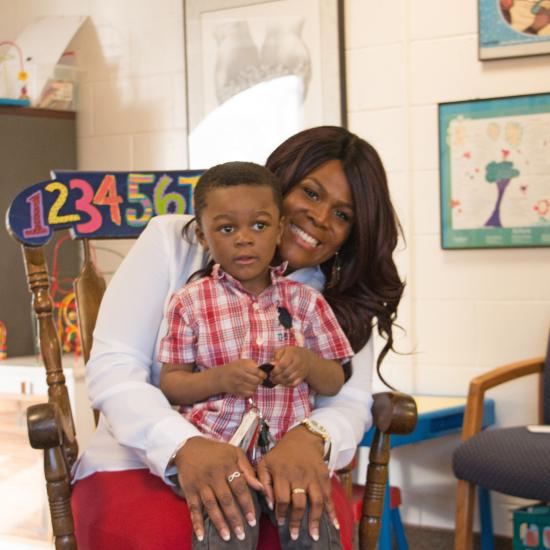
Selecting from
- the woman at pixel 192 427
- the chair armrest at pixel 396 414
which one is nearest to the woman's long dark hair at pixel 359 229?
the woman at pixel 192 427

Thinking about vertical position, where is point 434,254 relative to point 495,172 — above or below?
below

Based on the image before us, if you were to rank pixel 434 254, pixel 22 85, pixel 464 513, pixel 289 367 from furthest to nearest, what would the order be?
pixel 22 85 → pixel 434 254 → pixel 464 513 → pixel 289 367

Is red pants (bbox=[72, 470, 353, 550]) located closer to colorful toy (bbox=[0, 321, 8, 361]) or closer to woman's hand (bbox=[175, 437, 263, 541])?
woman's hand (bbox=[175, 437, 263, 541])

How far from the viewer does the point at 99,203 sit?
2039 millimetres

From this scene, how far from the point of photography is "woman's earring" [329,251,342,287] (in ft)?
5.93

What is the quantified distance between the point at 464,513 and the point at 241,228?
149 cm

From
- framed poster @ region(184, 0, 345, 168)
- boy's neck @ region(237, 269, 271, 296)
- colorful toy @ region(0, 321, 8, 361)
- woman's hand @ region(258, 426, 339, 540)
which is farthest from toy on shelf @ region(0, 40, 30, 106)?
woman's hand @ region(258, 426, 339, 540)

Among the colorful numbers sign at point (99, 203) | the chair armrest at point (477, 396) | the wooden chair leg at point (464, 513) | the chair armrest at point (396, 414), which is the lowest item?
the wooden chair leg at point (464, 513)

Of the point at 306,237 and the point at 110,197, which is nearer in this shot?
the point at 306,237

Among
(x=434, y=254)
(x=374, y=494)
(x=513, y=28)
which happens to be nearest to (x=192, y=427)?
(x=374, y=494)

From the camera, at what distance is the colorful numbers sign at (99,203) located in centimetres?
192

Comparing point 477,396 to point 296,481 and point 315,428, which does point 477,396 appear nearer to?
point 315,428

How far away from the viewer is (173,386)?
152 centimetres

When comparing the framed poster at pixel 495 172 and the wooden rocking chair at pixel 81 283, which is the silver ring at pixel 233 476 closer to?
the wooden rocking chair at pixel 81 283
